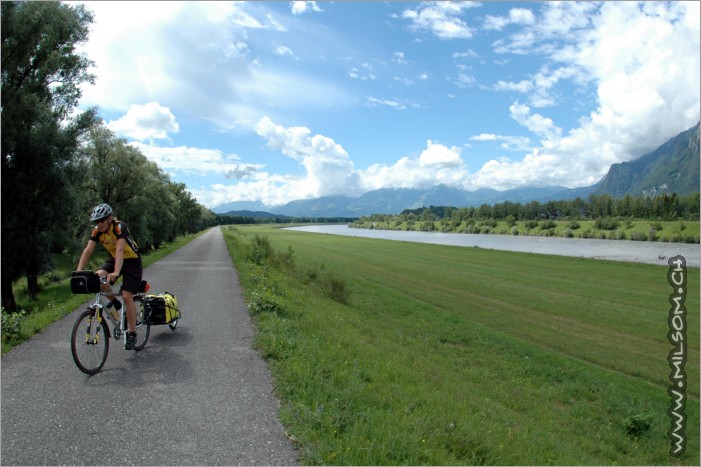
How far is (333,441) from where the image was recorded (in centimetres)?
449

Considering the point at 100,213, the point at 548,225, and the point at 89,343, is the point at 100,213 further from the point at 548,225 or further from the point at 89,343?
the point at 548,225

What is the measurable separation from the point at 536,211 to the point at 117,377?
203m

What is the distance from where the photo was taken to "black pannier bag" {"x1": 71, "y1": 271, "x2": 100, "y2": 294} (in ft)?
21.5

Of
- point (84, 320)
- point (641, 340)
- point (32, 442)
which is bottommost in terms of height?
point (641, 340)

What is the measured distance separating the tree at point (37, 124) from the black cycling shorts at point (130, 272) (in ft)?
52.2

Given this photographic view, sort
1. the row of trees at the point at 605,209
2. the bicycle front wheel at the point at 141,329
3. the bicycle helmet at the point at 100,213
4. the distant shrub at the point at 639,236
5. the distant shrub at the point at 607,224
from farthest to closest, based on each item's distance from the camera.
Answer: the row of trees at the point at 605,209 → the distant shrub at the point at 607,224 → the distant shrub at the point at 639,236 → the bicycle front wheel at the point at 141,329 → the bicycle helmet at the point at 100,213

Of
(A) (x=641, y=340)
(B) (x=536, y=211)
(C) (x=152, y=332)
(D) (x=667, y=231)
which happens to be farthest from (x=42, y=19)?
(B) (x=536, y=211)

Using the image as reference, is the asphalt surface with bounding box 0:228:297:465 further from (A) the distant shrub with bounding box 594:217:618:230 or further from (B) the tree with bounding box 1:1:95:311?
(A) the distant shrub with bounding box 594:217:618:230

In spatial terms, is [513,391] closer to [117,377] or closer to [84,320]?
[117,377]

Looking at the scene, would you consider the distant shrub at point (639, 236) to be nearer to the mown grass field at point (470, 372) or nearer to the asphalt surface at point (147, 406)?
the mown grass field at point (470, 372)

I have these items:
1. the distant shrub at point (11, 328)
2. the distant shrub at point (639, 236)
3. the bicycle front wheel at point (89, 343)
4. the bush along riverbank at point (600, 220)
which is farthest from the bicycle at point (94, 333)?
the distant shrub at point (639, 236)

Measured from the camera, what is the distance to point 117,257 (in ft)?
22.7

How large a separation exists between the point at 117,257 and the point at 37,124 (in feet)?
56.4

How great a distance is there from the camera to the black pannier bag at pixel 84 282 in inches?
258
